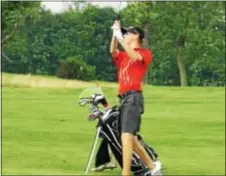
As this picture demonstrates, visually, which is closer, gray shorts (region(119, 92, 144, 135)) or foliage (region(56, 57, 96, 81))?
gray shorts (region(119, 92, 144, 135))

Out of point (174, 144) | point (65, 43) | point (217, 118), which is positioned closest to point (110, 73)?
point (65, 43)

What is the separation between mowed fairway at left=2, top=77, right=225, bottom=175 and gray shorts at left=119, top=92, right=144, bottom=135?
2.78 meters

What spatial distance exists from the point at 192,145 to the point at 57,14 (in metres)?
58.4

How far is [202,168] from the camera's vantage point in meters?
10.7

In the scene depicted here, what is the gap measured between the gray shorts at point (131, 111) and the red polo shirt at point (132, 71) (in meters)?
0.08

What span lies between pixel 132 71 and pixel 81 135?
810cm

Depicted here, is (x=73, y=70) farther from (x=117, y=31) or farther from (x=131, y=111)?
(x=117, y=31)

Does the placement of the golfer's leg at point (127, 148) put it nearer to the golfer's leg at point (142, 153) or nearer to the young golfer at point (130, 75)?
the young golfer at point (130, 75)

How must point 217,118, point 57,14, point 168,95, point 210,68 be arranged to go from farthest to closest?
point 57,14, point 210,68, point 168,95, point 217,118

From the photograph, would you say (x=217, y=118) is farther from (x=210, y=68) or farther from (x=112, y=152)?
(x=210, y=68)

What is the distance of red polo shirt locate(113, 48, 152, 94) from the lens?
682 centimetres

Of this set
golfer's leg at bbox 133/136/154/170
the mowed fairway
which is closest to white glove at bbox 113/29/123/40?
golfer's leg at bbox 133/136/154/170

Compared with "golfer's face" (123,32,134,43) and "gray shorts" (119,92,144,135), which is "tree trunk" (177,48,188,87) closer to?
"golfer's face" (123,32,134,43)

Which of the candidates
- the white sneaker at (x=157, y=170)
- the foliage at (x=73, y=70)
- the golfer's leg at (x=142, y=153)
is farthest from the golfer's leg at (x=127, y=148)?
the foliage at (x=73, y=70)
